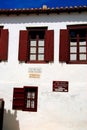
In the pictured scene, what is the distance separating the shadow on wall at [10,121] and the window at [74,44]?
13.4 feet

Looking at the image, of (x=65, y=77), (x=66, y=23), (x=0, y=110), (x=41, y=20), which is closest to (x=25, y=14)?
(x=41, y=20)

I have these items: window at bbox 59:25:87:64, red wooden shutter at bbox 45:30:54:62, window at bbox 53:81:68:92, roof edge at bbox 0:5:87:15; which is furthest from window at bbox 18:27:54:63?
window at bbox 53:81:68:92

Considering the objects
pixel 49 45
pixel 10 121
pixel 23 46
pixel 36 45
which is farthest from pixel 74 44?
pixel 10 121

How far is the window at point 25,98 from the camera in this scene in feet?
56.1

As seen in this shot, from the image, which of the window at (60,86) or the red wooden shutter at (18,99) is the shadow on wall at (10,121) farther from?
the window at (60,86)

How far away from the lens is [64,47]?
1719cm

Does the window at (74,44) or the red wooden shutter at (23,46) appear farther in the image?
the red wooden shutter at (23,46)

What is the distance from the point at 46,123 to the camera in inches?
658

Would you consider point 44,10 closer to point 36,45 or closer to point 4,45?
point 36,45

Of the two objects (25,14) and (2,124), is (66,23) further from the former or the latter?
(2,124)

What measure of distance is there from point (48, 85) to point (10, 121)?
2.87 meters

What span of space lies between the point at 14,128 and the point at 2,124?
76cm

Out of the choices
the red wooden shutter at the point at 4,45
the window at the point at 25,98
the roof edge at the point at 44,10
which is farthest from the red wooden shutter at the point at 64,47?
the red wooden shutter at the point at 4,45

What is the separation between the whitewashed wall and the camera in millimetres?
16609
